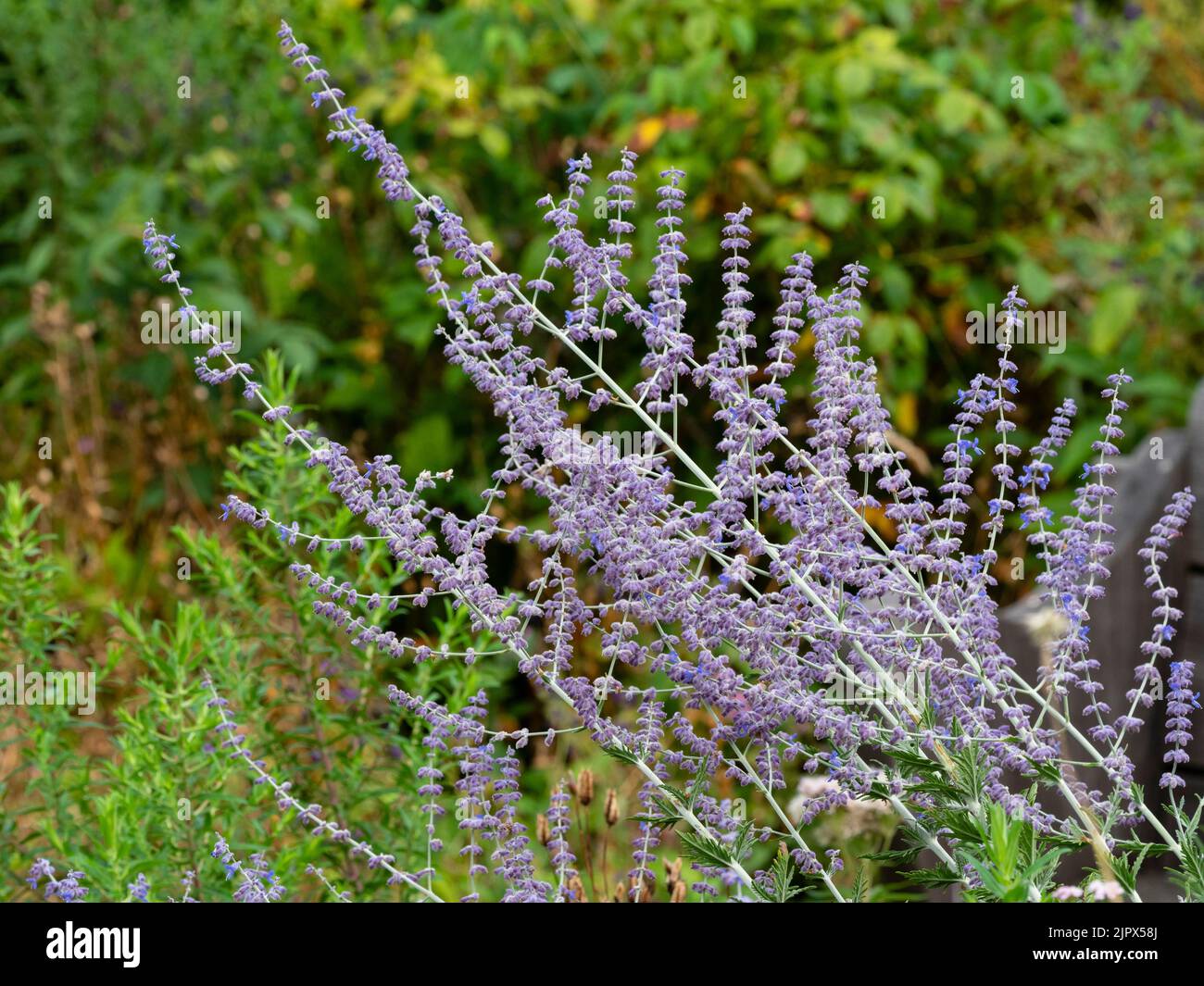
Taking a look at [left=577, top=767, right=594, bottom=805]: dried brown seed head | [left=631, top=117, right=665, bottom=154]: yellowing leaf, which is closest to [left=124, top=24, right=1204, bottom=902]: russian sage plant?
[left=577, top=767, right=594, bottom=805]: dried brown seed head

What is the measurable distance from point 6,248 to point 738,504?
5.15 meters

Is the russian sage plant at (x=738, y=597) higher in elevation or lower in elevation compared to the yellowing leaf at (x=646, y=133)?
lower

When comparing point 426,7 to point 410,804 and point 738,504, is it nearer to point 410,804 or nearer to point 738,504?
point 410,804

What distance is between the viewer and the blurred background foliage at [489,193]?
15.3ft

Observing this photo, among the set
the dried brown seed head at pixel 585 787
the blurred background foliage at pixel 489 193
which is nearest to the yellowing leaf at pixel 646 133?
Result: the blurred background foliage at pixel 489 193

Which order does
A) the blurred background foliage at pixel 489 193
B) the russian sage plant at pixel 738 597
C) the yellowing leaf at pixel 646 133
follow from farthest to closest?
the blurred background foliage at pixel 489 193, the yellowing leaf at pixel 646 133, the russian sage plant at pixel 738 597

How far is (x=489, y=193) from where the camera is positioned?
17.4ft

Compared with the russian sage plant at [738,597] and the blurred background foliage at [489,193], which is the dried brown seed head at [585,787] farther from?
the blurred background foliage at [489,193]

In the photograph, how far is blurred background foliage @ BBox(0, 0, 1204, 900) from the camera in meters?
4.66

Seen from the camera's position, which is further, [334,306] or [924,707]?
[334,306]

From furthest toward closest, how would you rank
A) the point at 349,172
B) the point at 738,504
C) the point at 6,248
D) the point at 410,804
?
the point at 6,248, the point at 349,172, the point at 410,804, the point at 738,504
